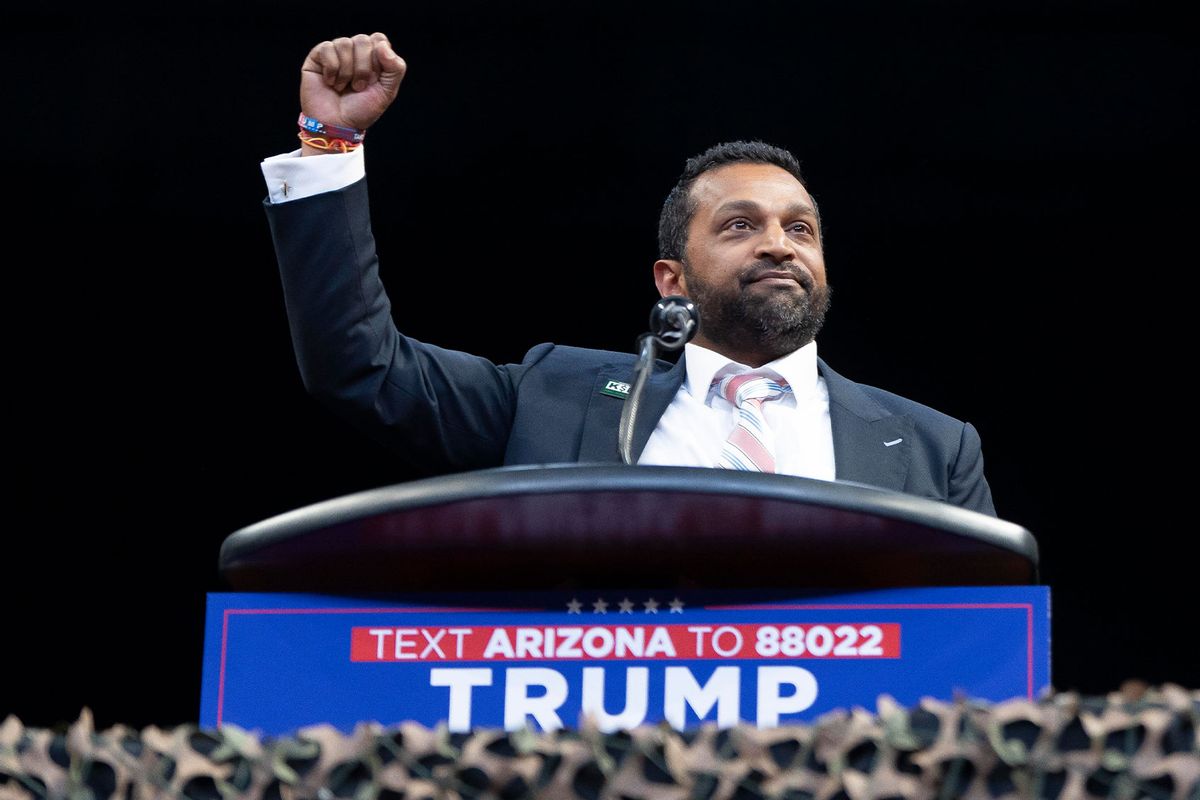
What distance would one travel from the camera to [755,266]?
6.65 ft

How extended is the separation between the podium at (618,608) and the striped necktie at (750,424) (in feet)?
2.82

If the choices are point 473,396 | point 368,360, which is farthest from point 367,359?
point 473,396

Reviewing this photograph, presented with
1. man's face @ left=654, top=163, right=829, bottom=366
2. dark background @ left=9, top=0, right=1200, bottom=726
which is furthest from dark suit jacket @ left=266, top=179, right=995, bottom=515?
dark background @ left=9, top=0, right=1200, bottom=726

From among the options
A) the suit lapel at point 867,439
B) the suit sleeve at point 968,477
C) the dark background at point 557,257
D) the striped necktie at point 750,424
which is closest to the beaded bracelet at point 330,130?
the striped necktie at point 750,424

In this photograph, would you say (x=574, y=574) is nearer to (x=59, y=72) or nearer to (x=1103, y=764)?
(x=1103, y=764)

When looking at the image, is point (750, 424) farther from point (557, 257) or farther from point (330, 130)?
point (557, 257)

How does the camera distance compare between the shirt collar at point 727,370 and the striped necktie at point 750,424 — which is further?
the shirt collar at point 727,370

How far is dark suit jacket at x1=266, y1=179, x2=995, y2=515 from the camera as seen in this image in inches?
60.2

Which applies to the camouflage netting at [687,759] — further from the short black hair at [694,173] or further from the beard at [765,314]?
the short black hair at [694,173]

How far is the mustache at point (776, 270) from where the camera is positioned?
6.57 ft

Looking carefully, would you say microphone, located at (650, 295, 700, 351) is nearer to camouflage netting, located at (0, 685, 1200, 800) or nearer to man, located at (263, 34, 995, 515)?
man, located at (263, 34, 995, 515)

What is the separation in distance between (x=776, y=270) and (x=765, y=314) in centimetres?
7

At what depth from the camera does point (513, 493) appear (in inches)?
26.5

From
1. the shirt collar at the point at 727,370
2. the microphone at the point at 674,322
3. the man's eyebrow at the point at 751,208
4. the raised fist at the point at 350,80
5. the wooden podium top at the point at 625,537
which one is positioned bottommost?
the shirt collar at the point at 727,370
